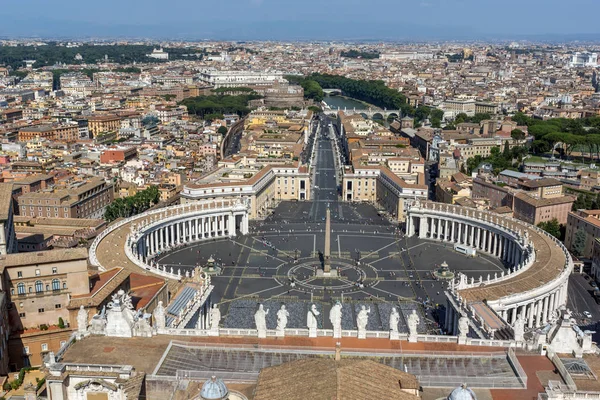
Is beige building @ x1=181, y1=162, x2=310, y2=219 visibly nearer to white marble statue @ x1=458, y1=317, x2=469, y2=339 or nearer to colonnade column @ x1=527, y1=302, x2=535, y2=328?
colonnade column @ x1=527, y1=302, x2=535, y2=328

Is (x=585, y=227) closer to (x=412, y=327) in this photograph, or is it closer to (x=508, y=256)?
(x=508, y=256)

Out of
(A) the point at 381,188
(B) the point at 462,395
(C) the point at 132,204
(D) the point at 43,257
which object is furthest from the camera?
(A) the point at 381,188

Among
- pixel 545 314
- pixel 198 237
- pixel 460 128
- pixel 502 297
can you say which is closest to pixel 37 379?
pixel 502 297

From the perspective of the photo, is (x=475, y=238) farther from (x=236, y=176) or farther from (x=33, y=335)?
(x=33, y=335)

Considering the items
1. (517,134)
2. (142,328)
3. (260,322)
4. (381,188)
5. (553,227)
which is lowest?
(553,227)

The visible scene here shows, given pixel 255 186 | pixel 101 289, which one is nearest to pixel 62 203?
pixel 255 186

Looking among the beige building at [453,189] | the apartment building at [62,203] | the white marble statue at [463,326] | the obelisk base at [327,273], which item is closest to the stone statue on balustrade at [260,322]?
the white marble statue at [463,326]

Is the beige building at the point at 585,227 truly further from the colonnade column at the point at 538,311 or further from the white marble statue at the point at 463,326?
the white marble statue at the point at 463,326
